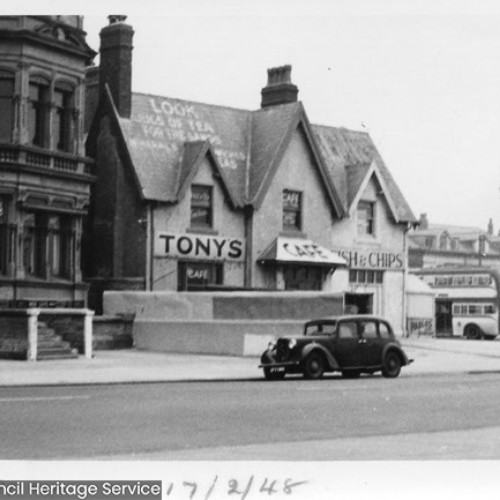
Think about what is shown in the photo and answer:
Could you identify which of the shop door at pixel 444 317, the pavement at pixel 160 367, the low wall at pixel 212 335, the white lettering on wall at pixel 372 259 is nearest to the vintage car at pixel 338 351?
the pavement at pixel 160 367

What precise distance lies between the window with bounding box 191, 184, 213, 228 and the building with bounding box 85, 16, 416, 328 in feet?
0.11

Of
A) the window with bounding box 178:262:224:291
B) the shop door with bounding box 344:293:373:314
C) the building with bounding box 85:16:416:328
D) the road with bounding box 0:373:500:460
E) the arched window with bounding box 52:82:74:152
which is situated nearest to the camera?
the road with bounding box 0:373:500:460

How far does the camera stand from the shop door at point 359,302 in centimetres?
4159

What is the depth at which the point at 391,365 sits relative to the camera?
27172mm

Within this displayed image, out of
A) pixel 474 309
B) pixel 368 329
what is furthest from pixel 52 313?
pixel 474 309

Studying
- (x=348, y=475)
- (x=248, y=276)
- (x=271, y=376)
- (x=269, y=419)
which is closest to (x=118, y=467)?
(x=348, y=475)

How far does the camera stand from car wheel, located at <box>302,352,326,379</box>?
25.6m

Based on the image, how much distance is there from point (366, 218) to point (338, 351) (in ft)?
61.3

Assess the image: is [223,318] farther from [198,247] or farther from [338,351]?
[338,351]

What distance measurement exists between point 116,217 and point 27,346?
9.36 metres

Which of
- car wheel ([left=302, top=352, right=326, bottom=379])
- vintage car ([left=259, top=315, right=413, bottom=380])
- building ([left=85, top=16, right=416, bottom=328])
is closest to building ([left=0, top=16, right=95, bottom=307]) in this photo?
building ([left=85, top=16, right=416, bottom=328])

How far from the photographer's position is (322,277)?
41656 millimetres

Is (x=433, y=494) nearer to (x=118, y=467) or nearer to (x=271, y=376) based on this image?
(x=118, y=467)

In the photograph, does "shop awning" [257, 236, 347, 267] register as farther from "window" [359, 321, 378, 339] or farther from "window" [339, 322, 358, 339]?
"window" [339, 322, 358, 339]
